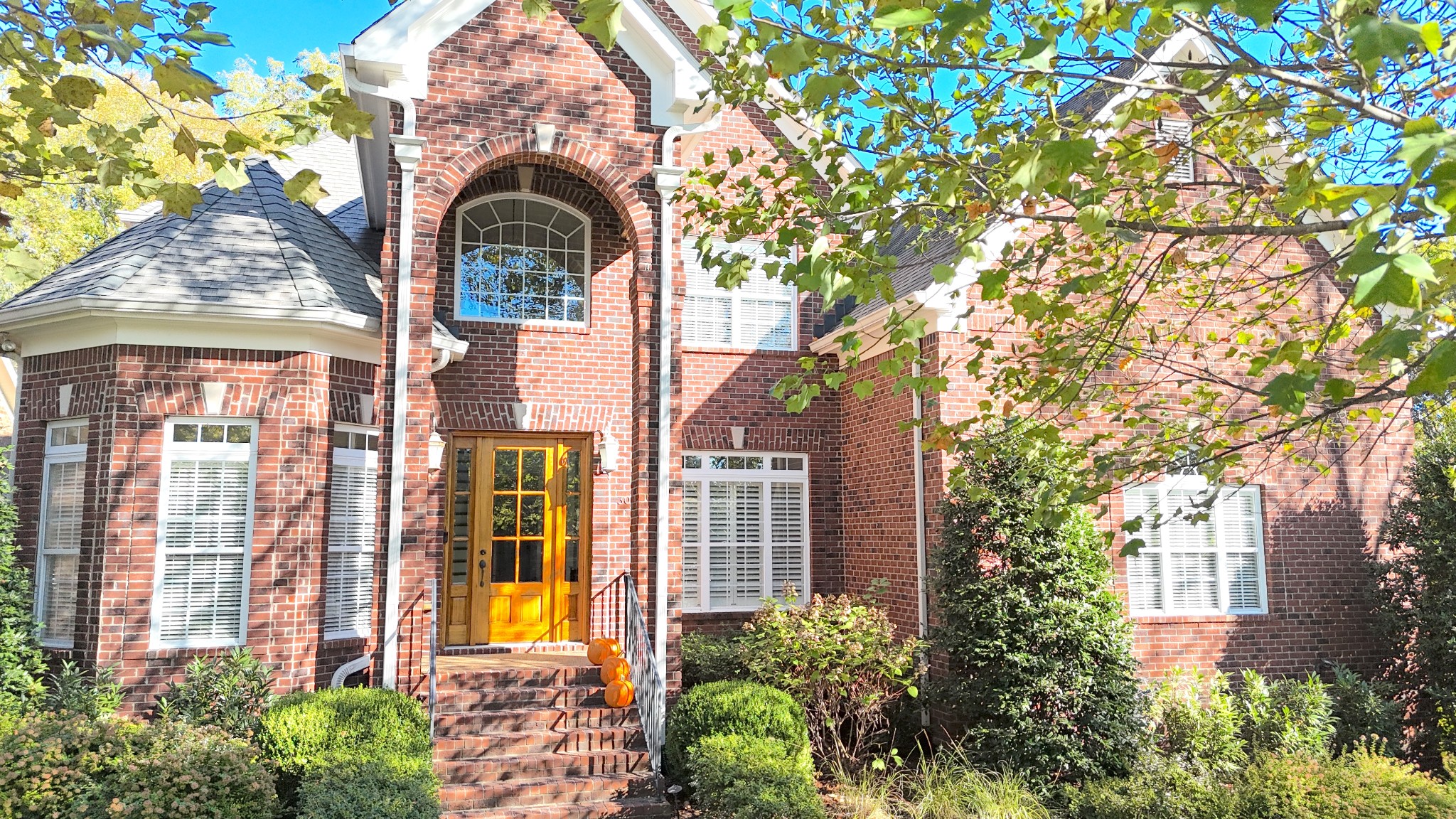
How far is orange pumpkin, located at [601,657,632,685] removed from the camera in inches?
353

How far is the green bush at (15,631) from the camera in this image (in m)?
8.40

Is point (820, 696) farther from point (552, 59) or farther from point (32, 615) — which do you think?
point (32, 615)

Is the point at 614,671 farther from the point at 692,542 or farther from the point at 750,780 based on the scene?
the point at 692,542

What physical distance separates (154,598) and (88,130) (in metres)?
5.63

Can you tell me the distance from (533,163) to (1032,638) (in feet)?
21.9

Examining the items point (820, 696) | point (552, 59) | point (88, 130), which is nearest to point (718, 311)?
point (552, 59)

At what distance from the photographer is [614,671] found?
8.99m

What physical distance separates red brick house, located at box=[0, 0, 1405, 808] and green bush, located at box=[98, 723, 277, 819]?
159 cm

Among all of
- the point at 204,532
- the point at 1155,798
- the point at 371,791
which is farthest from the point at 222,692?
the point at 1155,798

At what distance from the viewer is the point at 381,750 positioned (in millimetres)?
7145

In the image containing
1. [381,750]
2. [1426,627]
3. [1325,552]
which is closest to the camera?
[381,750]

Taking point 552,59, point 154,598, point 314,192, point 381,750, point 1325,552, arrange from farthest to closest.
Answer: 1. point 1325,552
2. point 552,59
3. point 154,598
4. point 381,750
5. point 314,192

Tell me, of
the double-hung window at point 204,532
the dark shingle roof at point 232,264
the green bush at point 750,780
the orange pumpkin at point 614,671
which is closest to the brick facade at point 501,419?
the double-hung window at point 204,532

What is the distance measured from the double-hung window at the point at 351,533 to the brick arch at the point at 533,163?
2375 mm
